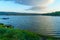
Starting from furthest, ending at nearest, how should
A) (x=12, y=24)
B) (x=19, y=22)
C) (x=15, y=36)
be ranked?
(x=19, y=22) → (x=12, y=24) → (x=15, y=36)

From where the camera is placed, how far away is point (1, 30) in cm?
550

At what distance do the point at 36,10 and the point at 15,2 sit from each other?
896 mm

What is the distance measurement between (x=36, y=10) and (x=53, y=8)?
67 cm

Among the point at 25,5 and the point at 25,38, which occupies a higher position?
the point at 25,5

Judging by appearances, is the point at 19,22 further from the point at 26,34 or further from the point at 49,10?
the point at 26,34

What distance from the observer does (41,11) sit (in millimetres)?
6473

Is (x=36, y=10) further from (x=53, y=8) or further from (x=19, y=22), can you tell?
(x=19, y=22)

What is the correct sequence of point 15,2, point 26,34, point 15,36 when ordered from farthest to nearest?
1. point 15,2
2. point 26,34
3. point 15,36

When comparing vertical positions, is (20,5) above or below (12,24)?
above

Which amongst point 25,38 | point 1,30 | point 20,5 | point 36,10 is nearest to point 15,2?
point 20,5

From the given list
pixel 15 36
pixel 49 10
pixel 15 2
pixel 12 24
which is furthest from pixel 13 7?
pixel 15 36

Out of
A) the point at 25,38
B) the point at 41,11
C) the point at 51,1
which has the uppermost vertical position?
the point at 51,1

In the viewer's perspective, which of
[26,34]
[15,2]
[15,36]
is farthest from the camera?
[15,2]

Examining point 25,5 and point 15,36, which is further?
point 25,5
